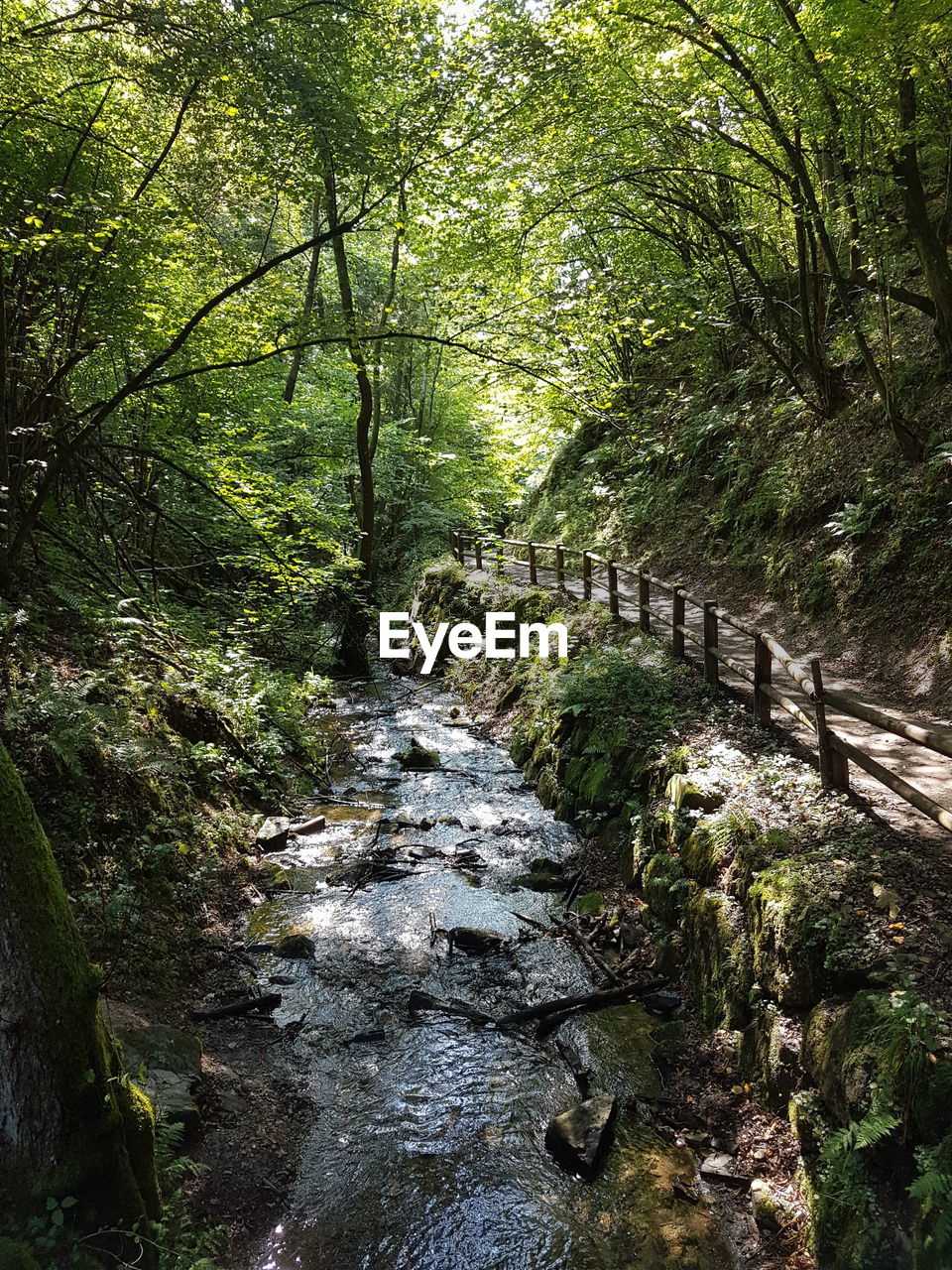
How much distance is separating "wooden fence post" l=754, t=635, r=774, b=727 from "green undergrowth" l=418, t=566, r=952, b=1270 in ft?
0.52

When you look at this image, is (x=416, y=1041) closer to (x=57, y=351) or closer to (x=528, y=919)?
(x=528, y=919)

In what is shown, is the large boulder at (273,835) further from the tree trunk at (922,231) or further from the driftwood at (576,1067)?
the tree trunk at (922,231)

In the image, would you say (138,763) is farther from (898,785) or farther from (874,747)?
(874,747)

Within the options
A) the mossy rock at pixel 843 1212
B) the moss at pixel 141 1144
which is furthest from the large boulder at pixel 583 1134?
the moss at pixel 141 1144

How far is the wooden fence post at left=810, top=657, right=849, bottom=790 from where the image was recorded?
5.18 m

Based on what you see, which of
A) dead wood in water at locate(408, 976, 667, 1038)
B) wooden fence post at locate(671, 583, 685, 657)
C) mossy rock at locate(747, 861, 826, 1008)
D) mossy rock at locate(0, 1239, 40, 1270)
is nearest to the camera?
mossy rock at locate(0, 1239, 40, 1270)

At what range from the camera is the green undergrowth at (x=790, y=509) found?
7.84 metres

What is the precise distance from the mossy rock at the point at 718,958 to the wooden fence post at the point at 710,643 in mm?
3201

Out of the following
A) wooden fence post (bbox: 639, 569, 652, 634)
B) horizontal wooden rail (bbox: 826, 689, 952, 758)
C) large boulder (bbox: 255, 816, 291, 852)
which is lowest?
large boulder (bbox: 255, 816, 291, 852)

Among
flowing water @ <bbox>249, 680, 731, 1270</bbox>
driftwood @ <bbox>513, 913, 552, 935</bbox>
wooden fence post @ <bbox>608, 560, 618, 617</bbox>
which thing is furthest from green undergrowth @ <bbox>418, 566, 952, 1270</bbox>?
wooden fence post @ <bbox>608, 560, 618, 617</bbox>

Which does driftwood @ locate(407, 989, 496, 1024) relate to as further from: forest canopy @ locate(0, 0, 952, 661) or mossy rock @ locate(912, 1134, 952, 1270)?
forest canopy @ locate(0, 0, 952, 661)

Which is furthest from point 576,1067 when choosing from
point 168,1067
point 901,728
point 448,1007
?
point 901,728

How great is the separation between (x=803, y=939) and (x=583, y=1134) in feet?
5.44

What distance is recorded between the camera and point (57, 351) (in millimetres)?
7297
